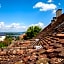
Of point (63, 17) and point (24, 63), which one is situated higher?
point (63, 17)

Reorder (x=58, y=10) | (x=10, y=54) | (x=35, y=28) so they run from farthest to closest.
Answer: (x=35, y=28)
(x=58, y=10)
(x=10, y=54)

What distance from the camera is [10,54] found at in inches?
253

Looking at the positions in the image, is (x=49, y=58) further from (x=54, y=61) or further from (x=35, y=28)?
(x=35, y=28)

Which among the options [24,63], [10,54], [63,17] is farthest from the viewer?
[63,17]

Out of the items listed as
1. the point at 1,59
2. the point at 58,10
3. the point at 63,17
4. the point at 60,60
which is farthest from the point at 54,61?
the point at 58,10

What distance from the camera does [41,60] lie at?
441 centimetres

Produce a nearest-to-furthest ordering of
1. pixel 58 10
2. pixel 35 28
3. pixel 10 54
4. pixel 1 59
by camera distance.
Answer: pixel 1 59
pixel 10 54
pixel 58 10
pixel 35 28

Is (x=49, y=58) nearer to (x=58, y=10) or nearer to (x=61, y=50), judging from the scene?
(x=61, y=50)

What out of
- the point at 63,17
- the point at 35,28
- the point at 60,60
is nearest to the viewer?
the point at 60,60

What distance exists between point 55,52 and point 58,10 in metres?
15.5

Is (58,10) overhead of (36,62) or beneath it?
overhead

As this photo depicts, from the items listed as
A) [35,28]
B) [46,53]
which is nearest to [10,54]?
[46,53]

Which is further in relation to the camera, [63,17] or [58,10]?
[58,10]

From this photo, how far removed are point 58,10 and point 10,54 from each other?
14084 millimetres
